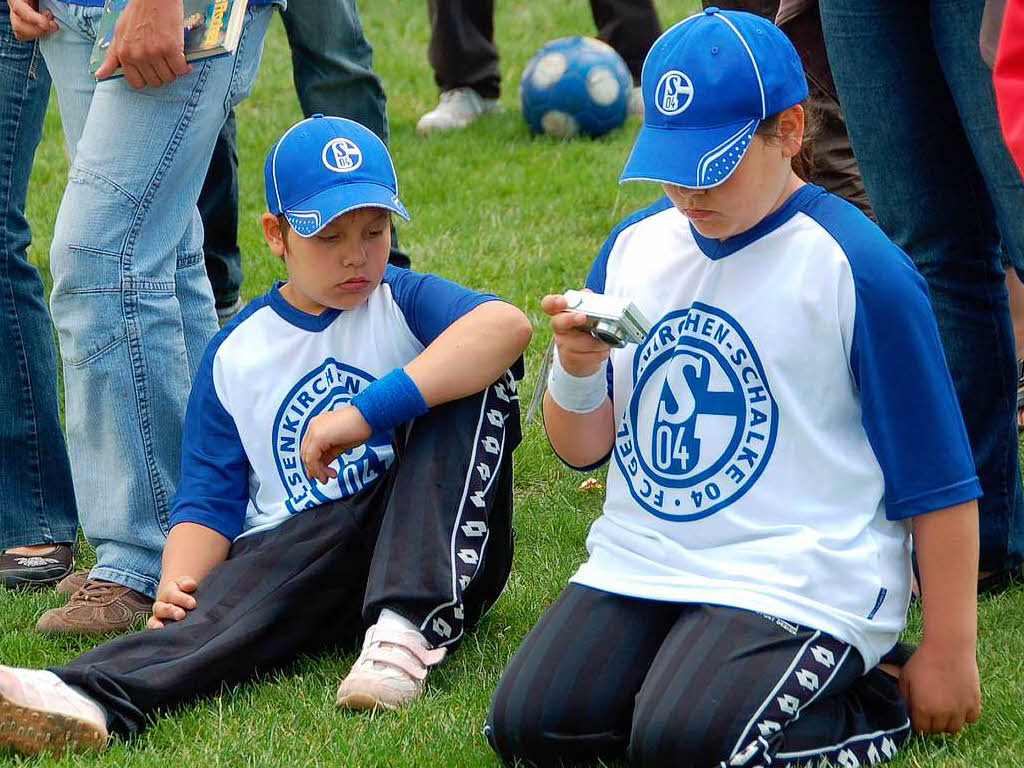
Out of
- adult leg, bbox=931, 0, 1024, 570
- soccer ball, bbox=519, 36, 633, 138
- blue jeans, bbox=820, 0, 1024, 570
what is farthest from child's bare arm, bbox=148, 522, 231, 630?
soccer ball, bbox=519, 36, 633, 138

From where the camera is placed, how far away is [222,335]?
3.40 metres

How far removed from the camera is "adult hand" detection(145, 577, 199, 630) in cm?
313

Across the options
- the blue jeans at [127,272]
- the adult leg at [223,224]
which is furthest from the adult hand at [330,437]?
the adult leg at [223,224]

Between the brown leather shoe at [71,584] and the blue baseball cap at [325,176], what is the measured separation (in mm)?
1059

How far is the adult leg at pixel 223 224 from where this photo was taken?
5023 millimetres

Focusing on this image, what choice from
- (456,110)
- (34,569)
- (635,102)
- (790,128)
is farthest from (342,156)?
(456,110)

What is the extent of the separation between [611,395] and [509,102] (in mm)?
5551

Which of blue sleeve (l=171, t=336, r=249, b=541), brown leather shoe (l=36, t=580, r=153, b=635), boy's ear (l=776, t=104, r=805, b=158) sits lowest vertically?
brown leather shoe (l=36, t=580, r=153, b=635)

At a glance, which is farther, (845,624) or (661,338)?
(661,338)

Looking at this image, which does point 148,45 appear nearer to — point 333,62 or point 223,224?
point 333,62

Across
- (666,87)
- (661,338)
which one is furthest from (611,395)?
(666,87)

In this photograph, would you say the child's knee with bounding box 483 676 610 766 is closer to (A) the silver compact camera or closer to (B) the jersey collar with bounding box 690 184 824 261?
(A) the silver compact camera

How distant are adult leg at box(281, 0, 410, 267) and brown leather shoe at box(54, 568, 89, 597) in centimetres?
145

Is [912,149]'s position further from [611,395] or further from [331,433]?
[331,433]
